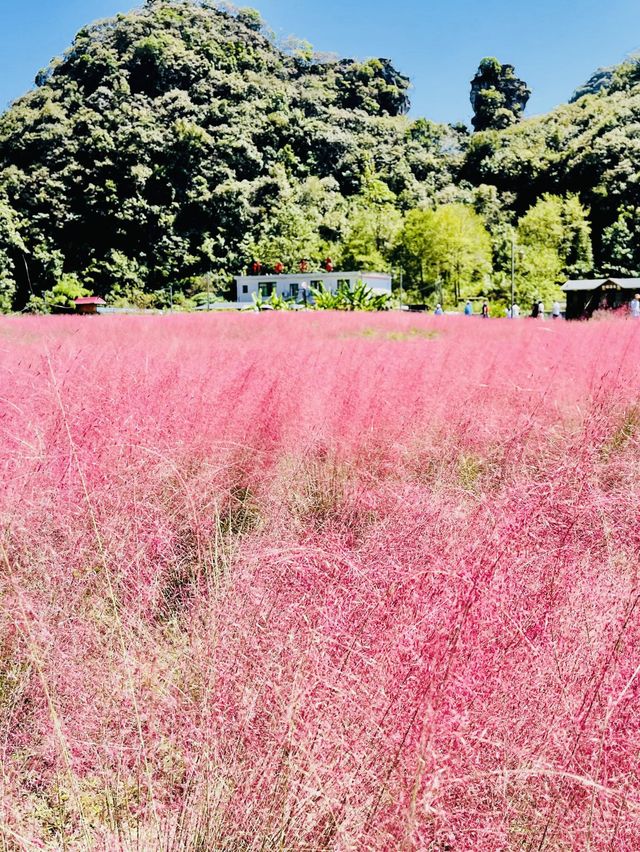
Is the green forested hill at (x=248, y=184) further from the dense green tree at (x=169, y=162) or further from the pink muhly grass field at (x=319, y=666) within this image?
the pink muhly grass field at (x=319, y=666)

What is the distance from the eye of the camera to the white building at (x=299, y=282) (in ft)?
116

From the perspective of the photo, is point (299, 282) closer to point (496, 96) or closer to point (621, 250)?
point (621, 250)

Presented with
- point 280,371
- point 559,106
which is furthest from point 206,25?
point 280,371

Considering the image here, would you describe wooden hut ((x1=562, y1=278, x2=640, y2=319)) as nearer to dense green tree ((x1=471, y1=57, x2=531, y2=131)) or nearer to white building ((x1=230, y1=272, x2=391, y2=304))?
white building ((x1=230, y1=272, x2=391, y2=304))

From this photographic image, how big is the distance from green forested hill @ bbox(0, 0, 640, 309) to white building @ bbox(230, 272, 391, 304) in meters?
3.64

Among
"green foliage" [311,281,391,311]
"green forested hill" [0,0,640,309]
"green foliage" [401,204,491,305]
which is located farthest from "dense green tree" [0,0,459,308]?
"green foliage" [311,281,391,311]

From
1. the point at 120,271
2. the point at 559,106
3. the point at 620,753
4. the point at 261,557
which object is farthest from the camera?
the point at 559,106

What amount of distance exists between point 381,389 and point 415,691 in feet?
7.93

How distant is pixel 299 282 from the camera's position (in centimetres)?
3809

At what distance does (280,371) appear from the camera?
12.4 feet

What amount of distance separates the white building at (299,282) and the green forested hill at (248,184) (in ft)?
11.9

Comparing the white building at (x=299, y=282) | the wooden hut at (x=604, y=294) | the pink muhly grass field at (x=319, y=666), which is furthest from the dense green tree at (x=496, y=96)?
the pink muhly grass field at (x=319, y=666)

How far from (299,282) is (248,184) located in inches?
701

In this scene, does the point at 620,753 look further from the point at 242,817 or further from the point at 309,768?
the point at 242,817
